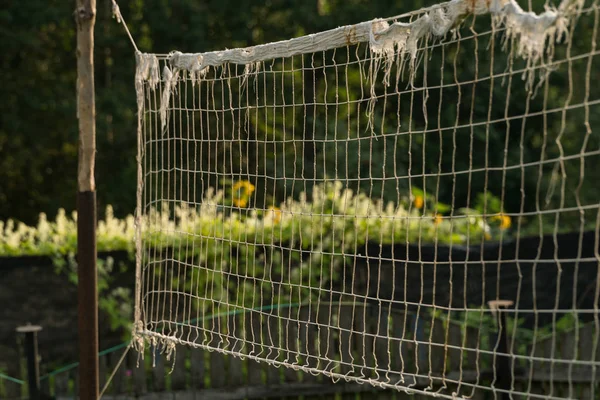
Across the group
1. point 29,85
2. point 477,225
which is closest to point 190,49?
point 29,85

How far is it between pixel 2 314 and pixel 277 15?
10374 mm

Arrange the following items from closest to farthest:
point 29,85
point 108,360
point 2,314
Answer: point 108,360, point 2,314, point 29,85

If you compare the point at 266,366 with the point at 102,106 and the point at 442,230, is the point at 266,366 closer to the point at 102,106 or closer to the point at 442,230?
the point at 442,230

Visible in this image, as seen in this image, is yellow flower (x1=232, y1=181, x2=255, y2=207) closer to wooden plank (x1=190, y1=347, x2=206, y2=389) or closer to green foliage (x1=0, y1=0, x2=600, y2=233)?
wooden plank (x1=190, y1=347, x2=206, y2=389)

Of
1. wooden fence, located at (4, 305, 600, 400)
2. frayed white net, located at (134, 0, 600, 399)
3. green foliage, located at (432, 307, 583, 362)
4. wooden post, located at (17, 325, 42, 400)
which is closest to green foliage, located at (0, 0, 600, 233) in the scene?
frayed white net, located at (134, 0, 600, 399)

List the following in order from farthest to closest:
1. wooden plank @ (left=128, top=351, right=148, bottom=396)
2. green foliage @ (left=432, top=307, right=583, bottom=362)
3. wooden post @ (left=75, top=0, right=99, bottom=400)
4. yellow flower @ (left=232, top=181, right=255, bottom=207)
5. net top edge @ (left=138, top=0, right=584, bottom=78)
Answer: green foliage @ (left=432, top=307, right=583, bottom=362)
wooden plank @ (left=128, top=351, right=148, bottom=396)
yellow flower @ (left=232, top=181, right=255, bottom=207)
wooden post @ (left=75, top=0, right=99, bottom=400)
net top edge @ (left=138, top=0, right=584, bottom=78)

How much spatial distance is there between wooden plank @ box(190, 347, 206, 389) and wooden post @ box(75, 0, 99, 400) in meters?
1.46

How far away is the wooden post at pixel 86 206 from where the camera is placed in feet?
12.9

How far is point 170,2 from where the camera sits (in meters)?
14.3

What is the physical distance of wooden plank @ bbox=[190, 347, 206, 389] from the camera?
5469 mm

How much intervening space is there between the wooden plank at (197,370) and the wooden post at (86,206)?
1455 mm

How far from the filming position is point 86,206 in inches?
156

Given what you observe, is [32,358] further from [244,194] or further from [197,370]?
[244,194]

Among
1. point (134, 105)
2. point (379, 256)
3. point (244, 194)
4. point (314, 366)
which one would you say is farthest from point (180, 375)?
point (134, 105)
